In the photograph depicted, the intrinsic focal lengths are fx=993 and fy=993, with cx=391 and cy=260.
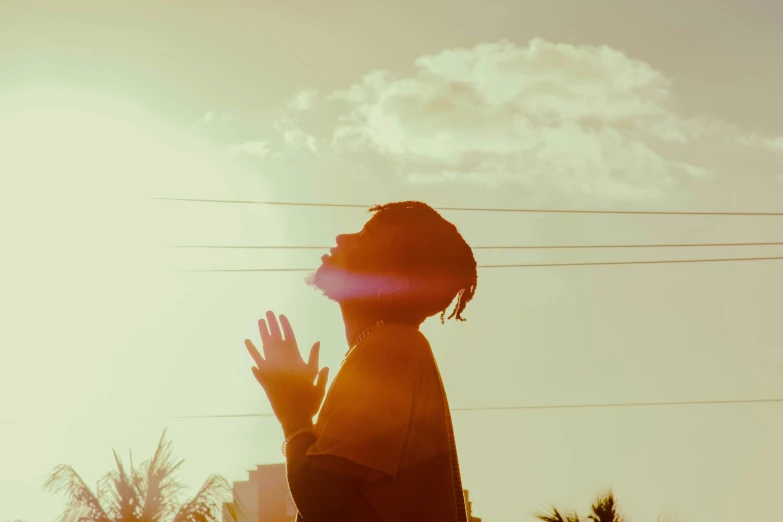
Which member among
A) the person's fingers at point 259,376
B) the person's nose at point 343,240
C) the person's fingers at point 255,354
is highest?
the person's nose at point 343,240

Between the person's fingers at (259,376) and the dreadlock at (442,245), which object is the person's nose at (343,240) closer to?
the dreadlock at (442,245)

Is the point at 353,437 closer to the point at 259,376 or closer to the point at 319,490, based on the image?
the point at 319,490

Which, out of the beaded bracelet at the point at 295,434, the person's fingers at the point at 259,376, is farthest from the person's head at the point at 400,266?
the beaded bracelet at the point at 295,434

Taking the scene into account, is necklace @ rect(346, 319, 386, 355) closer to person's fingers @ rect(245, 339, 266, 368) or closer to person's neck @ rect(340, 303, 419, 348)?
person's neck @ rect(340, 303, 419, 348)

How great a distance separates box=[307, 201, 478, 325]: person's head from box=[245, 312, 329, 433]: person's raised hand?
0.86ft

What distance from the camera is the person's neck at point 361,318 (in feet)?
11.8

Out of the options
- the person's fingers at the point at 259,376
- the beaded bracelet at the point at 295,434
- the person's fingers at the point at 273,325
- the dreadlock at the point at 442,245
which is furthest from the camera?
the dreadlock at the point at 442,245

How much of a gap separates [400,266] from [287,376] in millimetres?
583

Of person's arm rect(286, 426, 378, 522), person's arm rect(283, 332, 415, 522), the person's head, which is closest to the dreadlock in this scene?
the person's head

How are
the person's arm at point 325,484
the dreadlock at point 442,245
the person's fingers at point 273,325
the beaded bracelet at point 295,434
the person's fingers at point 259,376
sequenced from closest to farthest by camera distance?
the person's arm at point 325,484 → the beaded bracelet at point 295,434 → the person's fingers at point 259,376 → the person's fingers at point 273,325 → the dreadlock at point 442,245

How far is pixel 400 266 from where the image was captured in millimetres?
3648

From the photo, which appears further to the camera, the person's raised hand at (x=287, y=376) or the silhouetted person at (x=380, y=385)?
the person's raised hand at (x=287, y=376)

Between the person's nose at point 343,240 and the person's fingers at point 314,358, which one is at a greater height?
the person's nose at point 343,240

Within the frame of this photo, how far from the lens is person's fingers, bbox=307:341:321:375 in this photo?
139 inches
